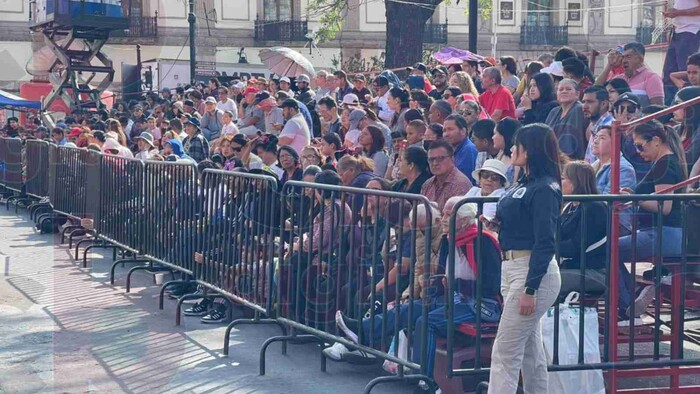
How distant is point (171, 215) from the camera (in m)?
11.0

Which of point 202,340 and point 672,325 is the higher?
point 672,325

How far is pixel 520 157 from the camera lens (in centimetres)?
619

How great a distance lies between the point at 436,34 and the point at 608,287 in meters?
40.1

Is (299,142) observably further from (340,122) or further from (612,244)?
(612,244)

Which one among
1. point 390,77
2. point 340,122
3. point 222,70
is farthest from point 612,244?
point 222,70

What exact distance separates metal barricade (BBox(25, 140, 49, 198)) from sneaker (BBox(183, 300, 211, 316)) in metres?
8.53

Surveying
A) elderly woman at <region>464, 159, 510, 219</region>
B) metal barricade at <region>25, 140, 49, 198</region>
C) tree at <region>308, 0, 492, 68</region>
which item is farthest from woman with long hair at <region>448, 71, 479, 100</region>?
tree at <region>308, 0, 492, 68</region>

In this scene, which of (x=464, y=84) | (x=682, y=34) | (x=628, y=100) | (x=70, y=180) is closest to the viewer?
(x=628, y=100)

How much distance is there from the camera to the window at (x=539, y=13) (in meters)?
46.6

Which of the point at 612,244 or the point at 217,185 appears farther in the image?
the point at 217,185

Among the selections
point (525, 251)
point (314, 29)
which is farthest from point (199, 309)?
point (314, 29)

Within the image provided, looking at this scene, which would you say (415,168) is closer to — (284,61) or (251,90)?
(251,90)

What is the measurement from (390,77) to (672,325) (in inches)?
427

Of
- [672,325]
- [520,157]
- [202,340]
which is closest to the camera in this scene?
[520,157]
